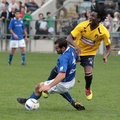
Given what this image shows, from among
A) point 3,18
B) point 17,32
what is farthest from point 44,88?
point 3,18

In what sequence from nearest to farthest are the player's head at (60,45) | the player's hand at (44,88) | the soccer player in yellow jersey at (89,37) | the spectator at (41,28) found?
the player's hand at (44,88), the player's head at (60,45), the soccer player in yellow jersey at (89,37), the spectator at (41,28)

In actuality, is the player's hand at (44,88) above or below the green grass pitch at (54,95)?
above

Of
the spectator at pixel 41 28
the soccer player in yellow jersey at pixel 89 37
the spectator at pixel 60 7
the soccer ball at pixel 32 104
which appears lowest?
the spectator at pixel 41 28

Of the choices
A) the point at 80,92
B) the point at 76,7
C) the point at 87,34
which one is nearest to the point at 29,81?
the point at 80,92

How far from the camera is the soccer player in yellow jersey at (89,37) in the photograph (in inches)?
480

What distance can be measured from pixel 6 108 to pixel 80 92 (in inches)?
132

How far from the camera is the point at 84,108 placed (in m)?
11.5

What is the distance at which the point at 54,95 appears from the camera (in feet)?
45.3

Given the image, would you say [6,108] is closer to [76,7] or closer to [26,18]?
[26,18]

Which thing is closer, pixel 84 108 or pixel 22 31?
pixel 84 108

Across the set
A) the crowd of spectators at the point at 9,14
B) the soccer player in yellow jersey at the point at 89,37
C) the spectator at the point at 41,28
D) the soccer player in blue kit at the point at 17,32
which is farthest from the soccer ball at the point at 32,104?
the crowd of spectators at the point at 9,14

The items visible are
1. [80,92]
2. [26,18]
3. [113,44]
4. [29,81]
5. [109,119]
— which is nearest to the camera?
[109,119]

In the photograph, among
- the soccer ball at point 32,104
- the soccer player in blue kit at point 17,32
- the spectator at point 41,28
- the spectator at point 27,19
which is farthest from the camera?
the spectator at point 27,19

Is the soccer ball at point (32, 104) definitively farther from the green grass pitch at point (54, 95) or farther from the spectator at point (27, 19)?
the spectator at point (27, 19)
